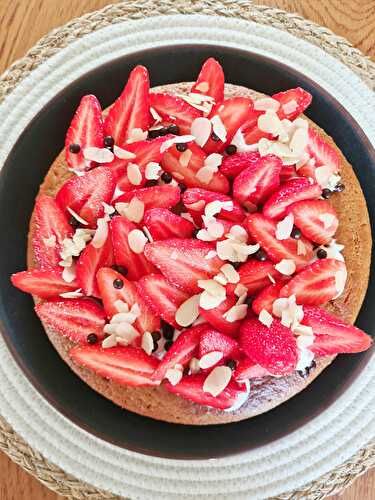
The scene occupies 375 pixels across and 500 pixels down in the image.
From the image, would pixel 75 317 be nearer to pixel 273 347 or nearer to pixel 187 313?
pixel 187 313

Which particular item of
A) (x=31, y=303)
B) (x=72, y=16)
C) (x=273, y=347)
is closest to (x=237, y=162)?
(x=273, y=347)

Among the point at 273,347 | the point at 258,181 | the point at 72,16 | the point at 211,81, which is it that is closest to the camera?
the point at 273,347

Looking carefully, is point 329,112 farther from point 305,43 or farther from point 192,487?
point 192,487

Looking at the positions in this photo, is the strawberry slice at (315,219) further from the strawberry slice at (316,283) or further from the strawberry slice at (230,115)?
the strawberry slice at (230,115)

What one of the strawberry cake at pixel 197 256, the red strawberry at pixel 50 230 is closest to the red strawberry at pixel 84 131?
the strawberry cake at pixel 197 256

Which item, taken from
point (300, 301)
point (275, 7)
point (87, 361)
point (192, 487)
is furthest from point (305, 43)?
point (192, 487)
